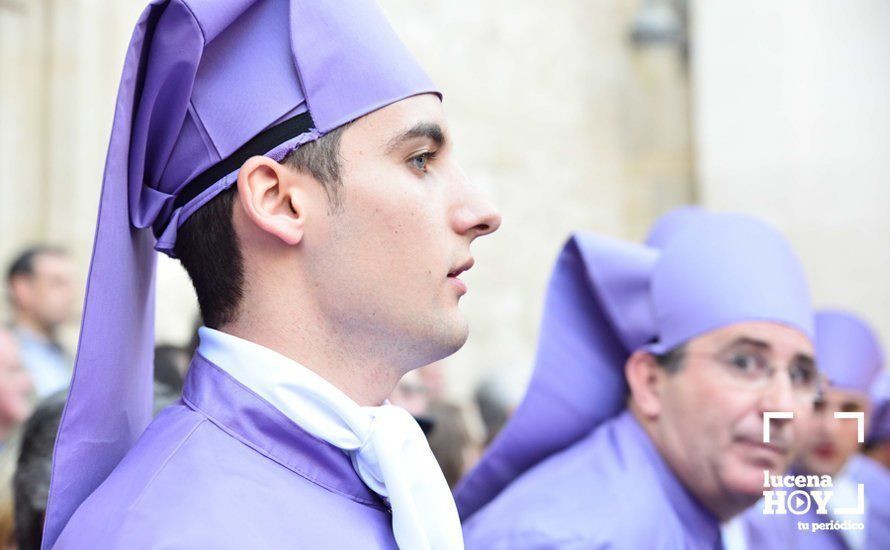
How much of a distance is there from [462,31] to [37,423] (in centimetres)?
814

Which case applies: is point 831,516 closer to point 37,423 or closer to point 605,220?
point 37,423

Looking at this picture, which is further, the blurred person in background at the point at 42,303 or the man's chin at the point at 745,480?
the blurred person in background at the point at 42,303

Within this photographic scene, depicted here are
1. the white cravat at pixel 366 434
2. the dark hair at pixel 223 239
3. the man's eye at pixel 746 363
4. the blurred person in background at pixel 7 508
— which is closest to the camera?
the white cravat at pixel 366 434

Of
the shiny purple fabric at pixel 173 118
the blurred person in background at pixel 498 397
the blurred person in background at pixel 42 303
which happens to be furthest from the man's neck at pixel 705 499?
the blurred person in background at pixel 42 303

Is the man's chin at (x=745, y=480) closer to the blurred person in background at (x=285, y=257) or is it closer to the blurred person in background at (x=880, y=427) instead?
the blurred person in background at (x=285, y=257)

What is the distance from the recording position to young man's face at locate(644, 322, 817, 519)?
3631 mm

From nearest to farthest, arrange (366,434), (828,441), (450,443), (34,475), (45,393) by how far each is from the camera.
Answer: (366,434) → (34,475) → (450,443) → (45,393) → (828,441)

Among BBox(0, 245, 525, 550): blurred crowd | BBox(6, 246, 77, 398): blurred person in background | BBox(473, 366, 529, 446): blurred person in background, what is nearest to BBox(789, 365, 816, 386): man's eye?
BBox(0, 245, 525, 550): blurred crowd

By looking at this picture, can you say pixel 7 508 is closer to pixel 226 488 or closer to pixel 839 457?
pixel 226 488

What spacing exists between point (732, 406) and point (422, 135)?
183 cm

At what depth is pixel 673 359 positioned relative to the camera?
150 inches

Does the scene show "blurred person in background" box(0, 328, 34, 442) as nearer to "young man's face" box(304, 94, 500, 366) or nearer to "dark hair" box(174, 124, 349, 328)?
"dark hair" box(174, 124, 349, 328)

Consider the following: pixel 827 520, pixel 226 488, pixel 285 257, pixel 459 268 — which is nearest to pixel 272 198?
pixel 285 257

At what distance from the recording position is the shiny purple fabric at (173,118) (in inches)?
79.9
